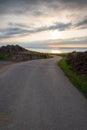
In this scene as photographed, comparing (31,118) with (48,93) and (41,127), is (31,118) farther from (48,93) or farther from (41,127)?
(48,93)

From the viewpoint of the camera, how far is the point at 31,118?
6.66 metres

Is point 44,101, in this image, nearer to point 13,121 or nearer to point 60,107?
point 60,107

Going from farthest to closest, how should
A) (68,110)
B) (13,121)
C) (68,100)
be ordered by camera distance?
(68,100), (68,110), (13,121)

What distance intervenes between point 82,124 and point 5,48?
59.0 meters

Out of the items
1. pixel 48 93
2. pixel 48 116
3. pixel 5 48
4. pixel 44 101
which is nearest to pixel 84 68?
pixel 48 93

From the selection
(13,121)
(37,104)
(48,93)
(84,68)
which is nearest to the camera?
(13,121)

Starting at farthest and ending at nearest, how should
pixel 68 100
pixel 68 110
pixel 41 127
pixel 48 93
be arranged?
pixel 48 93 < pixel 68 100 < pixel 68 110 < pixel 41 127

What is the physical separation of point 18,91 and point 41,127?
4.69 m

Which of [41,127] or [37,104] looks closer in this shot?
[41,127]

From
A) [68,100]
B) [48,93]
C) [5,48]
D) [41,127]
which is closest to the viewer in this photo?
[41,127]

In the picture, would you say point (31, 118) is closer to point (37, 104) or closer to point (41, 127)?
point (41, 127)

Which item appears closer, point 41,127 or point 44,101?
point 41,127

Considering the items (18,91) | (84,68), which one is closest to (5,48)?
(84,68)

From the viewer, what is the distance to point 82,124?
20.4 ft
